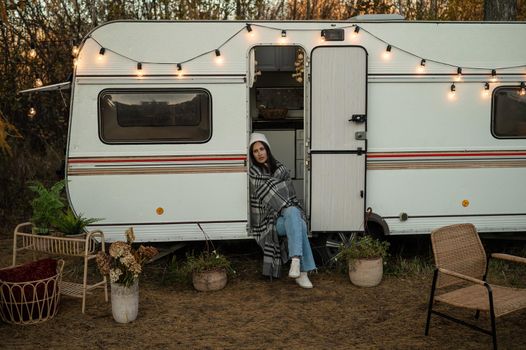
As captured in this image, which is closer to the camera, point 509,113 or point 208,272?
point 208,272

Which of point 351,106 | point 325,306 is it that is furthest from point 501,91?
point 325,306

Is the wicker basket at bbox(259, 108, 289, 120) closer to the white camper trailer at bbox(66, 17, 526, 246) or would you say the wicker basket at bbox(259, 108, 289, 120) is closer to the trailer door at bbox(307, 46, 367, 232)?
the white camper trailer at bbox(66, 17, 526, 246)

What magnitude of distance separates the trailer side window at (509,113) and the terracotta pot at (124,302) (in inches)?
177

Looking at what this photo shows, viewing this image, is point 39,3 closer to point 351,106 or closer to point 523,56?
point 351,106

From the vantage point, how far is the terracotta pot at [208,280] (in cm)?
575

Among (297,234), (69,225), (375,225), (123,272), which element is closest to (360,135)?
(375,225)

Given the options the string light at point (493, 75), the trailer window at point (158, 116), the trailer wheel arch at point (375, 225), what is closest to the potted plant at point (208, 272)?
the trailer window at point (158, 116)

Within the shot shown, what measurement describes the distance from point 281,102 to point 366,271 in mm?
3497

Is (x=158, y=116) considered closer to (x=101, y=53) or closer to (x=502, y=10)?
(x=101, y=53)

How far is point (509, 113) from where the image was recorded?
644cm

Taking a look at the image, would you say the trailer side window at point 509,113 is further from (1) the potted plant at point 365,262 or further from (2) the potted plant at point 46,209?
(2) the potted plant at point 46,209

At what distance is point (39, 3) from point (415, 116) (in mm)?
7673

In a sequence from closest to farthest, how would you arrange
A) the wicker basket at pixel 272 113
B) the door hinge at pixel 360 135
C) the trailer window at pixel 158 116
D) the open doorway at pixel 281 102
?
the trailer window at pixel 158 116, the door hinge at pixel 360 135, the open doorway at pixel 281 102, the wicker basket at pixel 272 113

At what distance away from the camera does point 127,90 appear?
5.98 metres
